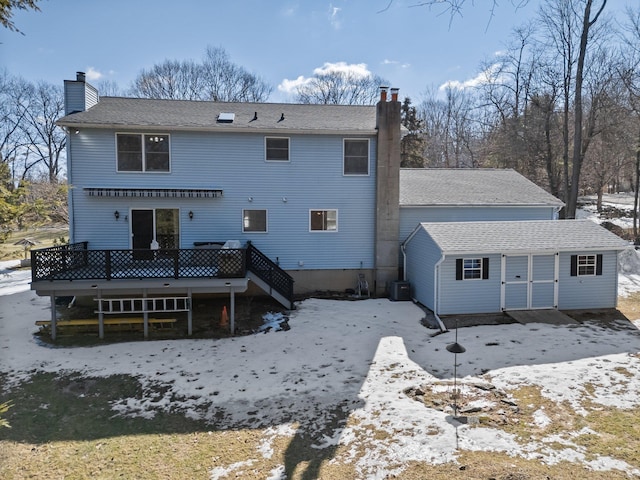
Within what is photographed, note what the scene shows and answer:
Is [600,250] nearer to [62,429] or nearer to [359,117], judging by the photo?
[359,117]

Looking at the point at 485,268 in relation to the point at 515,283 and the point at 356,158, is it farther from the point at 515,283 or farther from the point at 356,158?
the point at 356,158

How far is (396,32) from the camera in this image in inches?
167

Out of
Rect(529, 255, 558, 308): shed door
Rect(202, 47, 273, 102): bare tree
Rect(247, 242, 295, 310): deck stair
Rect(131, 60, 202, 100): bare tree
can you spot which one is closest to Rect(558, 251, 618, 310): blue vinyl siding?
A: Rect(529, 255, 558, 308): shed door

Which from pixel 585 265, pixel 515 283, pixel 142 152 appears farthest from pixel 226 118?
pixel 585 265

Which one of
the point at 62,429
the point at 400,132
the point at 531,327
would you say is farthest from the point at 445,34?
the point at 400,132

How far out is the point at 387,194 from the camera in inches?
602

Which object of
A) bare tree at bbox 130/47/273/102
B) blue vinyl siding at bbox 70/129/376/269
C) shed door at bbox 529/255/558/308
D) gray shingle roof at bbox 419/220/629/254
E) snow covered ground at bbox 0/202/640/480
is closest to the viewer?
snow covered ground at bbox 0/202/640/480

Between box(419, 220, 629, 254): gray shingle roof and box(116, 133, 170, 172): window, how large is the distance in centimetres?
984

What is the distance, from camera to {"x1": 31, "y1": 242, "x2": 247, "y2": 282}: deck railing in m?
11.4

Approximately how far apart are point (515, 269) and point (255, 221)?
939 cm

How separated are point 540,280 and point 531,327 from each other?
2307 millimetres

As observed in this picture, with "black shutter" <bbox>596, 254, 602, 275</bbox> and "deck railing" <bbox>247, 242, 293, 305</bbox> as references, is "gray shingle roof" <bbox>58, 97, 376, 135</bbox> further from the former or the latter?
"black shutter" <bbox>596, 254, 602, 275</bbox>

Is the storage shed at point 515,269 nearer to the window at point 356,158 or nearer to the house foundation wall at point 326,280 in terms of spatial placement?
the house foundation wall at point 326,280

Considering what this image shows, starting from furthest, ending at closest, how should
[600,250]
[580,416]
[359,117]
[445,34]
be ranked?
[359,117] < [600,250] < [580,416] < [445,34]
